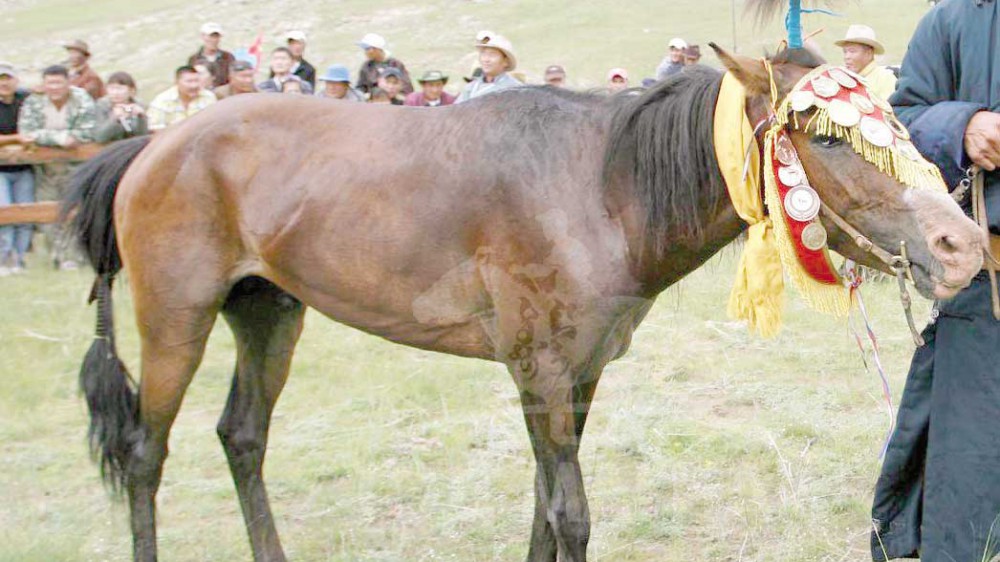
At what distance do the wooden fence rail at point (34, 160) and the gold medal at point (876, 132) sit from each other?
7292 millimetres

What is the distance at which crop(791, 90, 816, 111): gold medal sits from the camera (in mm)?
2740

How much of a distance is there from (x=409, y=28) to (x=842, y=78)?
21575 mm

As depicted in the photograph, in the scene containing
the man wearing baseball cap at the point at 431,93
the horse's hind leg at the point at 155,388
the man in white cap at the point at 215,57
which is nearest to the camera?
the horse's hind leg at the point at 155,388

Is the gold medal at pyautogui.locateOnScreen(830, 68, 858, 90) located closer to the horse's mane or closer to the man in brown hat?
the horse's mane

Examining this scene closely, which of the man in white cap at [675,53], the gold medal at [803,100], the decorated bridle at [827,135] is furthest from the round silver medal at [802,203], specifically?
the man in white cap at [675,53]

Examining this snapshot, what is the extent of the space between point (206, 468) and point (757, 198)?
3.15 m

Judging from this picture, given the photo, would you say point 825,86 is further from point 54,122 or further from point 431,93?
point 54,122

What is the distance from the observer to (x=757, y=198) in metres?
2.89

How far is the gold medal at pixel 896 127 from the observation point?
2.75 metres

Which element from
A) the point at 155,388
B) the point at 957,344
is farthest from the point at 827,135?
the point at 155,388

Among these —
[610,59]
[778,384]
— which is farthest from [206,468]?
[610,59]

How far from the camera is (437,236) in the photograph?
3.32m

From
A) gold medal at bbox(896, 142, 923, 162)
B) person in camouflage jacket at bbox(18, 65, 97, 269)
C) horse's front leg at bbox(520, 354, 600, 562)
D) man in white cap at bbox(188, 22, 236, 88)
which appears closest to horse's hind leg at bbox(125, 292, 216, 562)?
horse's front leg at bbox(520, 354, 600, 562)

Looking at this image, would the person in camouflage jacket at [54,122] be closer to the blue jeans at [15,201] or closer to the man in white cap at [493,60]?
the blue jeans at [15,201]
